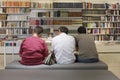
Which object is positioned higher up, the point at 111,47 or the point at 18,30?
the point at 18,30

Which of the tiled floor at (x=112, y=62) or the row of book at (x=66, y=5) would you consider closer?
the tiled floor at (x=112, y=62)

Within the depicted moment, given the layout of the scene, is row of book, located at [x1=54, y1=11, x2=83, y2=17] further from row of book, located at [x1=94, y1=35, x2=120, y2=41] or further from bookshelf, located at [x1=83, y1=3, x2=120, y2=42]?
row of book, located at [x1=94, y1=35, x2=120, y2=41]

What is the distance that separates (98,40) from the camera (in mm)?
8531

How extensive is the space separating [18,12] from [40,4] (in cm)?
89

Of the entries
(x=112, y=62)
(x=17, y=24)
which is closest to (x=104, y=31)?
(x=112, y=62)

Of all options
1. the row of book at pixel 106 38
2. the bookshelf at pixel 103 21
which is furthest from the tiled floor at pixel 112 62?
the bookshelf at pixel 103 21

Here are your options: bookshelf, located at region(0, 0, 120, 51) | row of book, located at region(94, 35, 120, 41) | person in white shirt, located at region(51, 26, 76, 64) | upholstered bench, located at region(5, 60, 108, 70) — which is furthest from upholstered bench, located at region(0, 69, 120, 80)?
row of book, located at region(94, 35, 120, 41)

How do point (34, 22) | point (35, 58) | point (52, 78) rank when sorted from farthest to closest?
1. point (34, 22)
2. point (35, 58)
3. point (52, 78)

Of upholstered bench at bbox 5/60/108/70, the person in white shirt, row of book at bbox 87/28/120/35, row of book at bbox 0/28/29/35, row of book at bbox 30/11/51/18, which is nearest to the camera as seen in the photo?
upholstered bench at bbox 5/60/108/70

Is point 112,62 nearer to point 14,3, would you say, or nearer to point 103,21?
point 103,21

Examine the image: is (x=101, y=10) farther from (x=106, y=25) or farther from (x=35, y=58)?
(x=35, y=58)

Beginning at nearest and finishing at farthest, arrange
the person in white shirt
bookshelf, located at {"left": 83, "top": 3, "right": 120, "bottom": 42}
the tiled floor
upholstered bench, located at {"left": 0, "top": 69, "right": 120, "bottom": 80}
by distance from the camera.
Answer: upholstered bench, located at {"left": 0, "top": 69, "right": 120, "bottom": 80} < the person in white shirt < the tiled floor < bookshelf, located at {"left": 83, "top": 3, "right": 120, "bottom": 42}

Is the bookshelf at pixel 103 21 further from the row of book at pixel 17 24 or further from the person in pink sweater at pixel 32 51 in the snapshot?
the person in pink sweater at pixel 32 51

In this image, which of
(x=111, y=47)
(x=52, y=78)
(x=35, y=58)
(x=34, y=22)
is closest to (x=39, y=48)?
(x=35, y=58)
